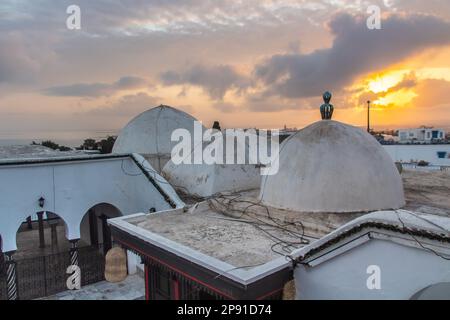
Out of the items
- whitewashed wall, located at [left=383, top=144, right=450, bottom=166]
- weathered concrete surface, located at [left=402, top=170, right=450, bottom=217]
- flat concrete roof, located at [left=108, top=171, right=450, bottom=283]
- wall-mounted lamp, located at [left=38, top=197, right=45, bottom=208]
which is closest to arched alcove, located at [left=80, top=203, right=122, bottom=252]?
wall-mounted lamp, located at [left=38, top=197, right=45, bottom=208]

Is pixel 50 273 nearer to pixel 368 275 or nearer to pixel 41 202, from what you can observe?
pixel 41 202

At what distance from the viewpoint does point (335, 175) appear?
8.01 m

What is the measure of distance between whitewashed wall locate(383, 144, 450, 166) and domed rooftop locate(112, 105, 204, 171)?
768 inches

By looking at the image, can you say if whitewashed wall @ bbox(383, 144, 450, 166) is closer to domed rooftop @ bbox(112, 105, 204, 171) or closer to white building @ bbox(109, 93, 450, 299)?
domed rooftop @ bbox(112, 105, 204, 171)

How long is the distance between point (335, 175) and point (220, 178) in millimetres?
5411

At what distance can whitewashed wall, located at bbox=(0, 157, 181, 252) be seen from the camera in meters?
12.4

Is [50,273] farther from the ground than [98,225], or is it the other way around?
[98,225]

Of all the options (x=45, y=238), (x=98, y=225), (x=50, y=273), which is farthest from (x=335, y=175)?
(x=45, y=238)

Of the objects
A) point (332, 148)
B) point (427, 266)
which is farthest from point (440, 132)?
point (427, 266)

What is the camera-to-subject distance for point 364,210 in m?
7.82

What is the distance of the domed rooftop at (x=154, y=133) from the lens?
1972 centimetres

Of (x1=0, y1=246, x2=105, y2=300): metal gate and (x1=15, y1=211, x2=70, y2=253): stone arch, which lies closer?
(x1=0, y1=246, x2=105, y2=300): metal gate

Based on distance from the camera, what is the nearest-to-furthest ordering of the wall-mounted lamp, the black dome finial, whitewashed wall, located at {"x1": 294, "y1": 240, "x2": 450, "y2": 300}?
whitewashed wall, located at {"x1": 294, "y1": 240, "x2": 450, "y2": 300} < the black dome finial < the wall-mounted lamp

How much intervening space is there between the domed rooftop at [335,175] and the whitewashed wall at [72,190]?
17.7ft
